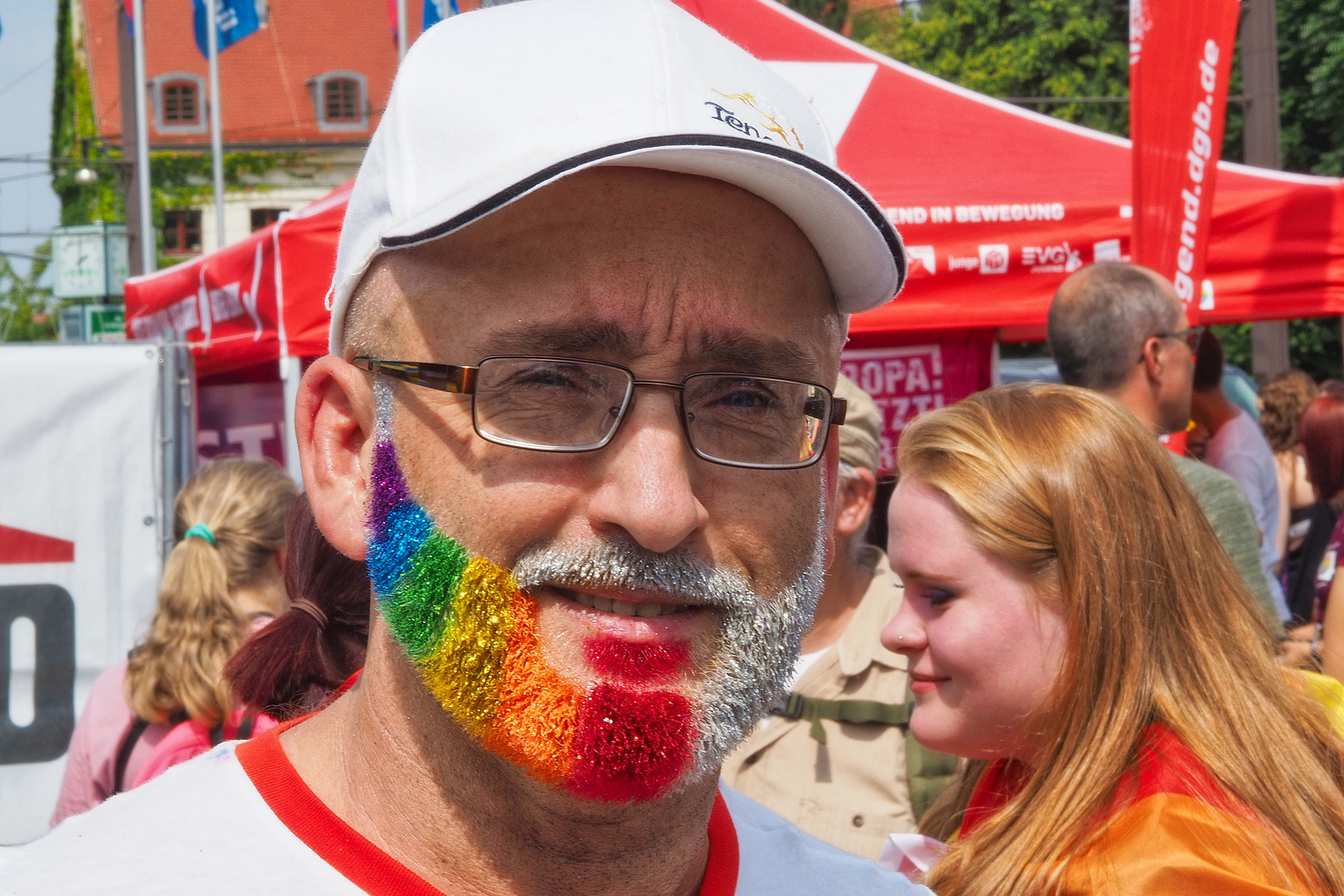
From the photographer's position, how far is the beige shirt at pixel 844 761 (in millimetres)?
2803

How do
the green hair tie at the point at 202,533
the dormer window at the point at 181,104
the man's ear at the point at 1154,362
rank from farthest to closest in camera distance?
1. the dormer window at the point at 181,104
2. the man's ear at the point at 1154,362
3. the green hair tie at the point at 202,533

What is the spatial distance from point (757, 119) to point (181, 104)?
43.7 meters

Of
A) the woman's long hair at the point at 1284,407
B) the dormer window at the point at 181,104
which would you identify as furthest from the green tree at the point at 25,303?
the woman's long hair at the point at 1284,407

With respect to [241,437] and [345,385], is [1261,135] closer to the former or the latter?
[241,437]

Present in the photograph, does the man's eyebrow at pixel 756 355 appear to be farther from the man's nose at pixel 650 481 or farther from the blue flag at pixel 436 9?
the blue flag at pixel 436 9

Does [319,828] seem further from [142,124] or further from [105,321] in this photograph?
[105,321]

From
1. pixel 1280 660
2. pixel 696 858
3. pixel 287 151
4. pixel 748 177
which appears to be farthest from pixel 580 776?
pixel 287 151

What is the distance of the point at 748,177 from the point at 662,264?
0.12 m

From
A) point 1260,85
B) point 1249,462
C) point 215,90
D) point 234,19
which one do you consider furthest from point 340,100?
point 1249,462

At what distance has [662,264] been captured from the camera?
1.18 metres

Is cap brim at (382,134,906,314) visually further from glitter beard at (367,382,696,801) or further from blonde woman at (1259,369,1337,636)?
blonde woman at (1259,369,1337,636)

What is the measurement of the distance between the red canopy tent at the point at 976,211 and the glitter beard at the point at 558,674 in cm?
340

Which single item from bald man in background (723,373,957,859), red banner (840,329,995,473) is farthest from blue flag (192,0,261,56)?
bald man in background (723,373,957,859)

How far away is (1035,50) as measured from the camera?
2844cm
